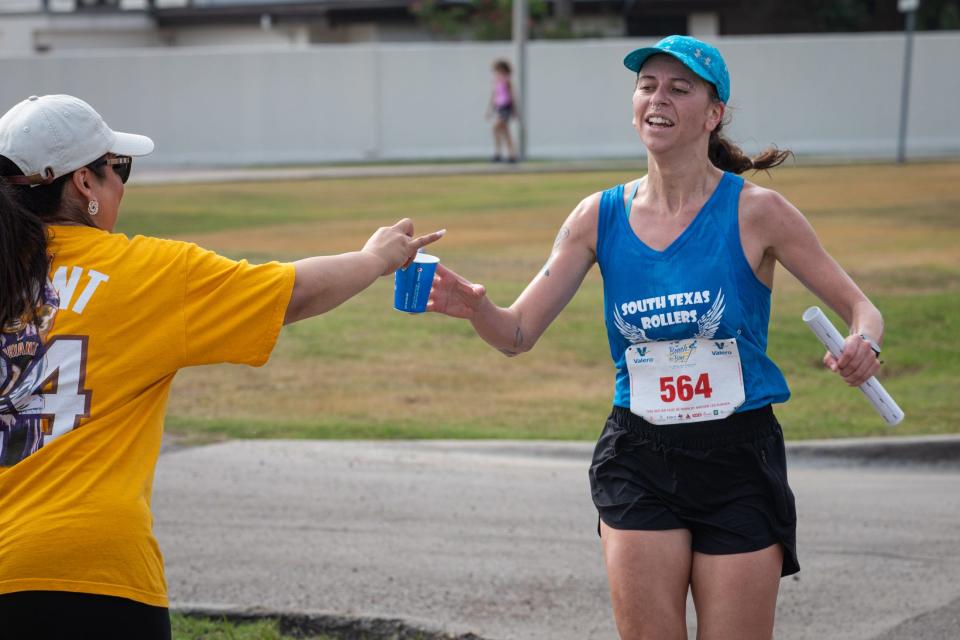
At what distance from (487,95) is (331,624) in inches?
1135

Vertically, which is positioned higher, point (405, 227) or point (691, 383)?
point (405, 227)

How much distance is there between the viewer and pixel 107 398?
295 cm

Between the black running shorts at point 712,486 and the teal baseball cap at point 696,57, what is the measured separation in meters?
0.94

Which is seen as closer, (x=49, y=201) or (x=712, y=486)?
(x=49, y=201)

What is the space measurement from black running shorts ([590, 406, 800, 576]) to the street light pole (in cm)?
2680

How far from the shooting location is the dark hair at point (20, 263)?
292 cm

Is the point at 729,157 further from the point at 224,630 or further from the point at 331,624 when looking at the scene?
the point at 224,630

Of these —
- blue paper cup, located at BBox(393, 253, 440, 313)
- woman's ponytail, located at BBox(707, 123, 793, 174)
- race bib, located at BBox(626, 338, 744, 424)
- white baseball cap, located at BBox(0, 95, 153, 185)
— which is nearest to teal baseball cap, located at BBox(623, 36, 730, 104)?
woman's ponytail, located at BBox(707, 123, 793, 174)

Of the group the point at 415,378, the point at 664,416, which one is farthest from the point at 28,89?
the point at 664,416

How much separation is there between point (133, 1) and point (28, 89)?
12947mm

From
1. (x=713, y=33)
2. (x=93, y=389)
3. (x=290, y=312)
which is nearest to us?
(x=93, y=389)

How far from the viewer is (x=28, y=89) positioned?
34.1 metres

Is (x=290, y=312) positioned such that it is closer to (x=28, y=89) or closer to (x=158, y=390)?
(x=158, y=390)

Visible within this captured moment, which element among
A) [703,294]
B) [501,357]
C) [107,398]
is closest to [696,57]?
[703,294]
